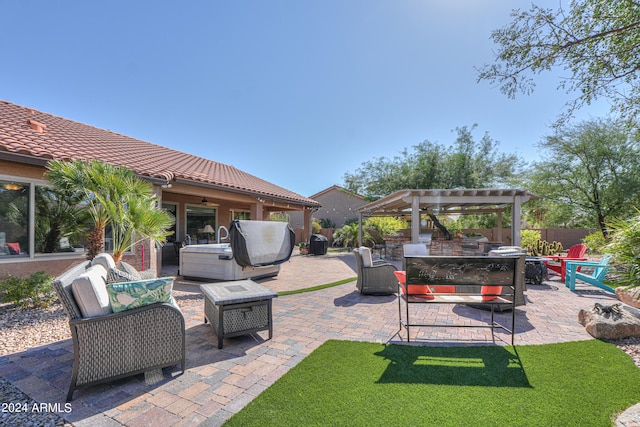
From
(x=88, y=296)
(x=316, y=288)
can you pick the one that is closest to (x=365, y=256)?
(x=316, y=288)

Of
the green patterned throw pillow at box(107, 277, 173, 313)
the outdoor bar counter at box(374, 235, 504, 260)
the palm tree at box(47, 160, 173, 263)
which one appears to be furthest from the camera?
the outdoor bar counter at box(374, 235, 504, 260)

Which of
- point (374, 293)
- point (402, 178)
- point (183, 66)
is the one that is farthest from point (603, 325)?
point (402, 178)

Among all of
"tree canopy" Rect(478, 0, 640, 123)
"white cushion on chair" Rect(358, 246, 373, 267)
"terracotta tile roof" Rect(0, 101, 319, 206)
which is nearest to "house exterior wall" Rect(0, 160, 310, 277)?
"terracotta tile roof" Rect(0, 101, 319, 206)

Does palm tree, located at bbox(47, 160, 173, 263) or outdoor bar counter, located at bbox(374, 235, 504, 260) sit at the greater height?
palm tree, located at bbox(47, 160, 173, 263)

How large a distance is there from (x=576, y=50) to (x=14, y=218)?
35.7ft

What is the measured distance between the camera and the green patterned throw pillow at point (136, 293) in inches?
101

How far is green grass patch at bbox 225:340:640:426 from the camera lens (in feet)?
6.98

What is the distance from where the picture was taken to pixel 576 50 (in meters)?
4.91

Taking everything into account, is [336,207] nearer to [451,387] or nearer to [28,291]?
[28,291]

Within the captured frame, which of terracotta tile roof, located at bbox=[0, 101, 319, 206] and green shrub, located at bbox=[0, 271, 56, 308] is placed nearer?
green shrub, located at bbox=[0, 271, 56, 308]

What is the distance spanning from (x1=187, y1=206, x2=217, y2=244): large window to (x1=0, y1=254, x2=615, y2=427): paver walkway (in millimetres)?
7939

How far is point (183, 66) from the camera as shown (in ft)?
32.0

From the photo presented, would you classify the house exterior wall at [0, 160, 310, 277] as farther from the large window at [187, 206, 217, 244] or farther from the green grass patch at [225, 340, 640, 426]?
the green grass patch at [225, 340, 640, 426]

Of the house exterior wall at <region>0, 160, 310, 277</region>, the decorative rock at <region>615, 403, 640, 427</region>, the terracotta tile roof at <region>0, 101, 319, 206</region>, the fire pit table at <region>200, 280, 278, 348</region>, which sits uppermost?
the terracotta tile roof at <region>0, 101, 319, 206</region>
